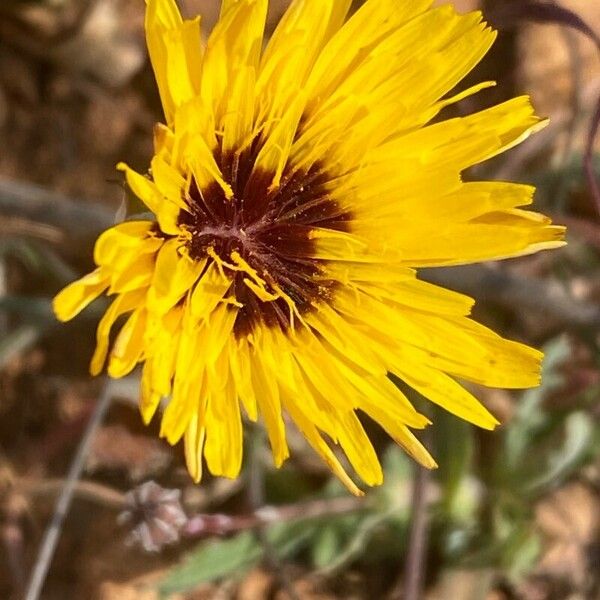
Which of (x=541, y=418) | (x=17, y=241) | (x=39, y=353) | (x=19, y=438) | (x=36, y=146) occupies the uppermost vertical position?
(x=36, y=146)

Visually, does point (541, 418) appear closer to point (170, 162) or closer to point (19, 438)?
point (19, 438)

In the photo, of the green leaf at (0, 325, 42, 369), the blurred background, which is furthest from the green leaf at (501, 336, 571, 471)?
the green leaf at (0, 325, 42, 369)

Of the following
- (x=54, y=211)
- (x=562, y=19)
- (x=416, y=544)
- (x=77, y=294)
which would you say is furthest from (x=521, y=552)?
(x=77, y=294)

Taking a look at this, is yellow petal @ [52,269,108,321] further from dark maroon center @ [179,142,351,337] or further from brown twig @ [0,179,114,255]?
brown twig @ [0,179,114,255]

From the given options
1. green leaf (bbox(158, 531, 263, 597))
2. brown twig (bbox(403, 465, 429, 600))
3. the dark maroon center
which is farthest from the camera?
green leaf (bbox(158, 531, 263, 597))

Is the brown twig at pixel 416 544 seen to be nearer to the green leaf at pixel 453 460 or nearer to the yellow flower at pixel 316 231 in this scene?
the green leaf at pixel 453 460

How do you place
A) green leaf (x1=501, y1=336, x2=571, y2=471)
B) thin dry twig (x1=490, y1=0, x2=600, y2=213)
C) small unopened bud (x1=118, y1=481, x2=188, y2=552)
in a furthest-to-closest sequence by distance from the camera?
green leaf (x1=501, y1=336, x2=571, y2=471), thin dry twig (x1=490, y1=0, x2=600, y2=213), small unopened bud (x1=118, y1=481, x2=188, y2=552)

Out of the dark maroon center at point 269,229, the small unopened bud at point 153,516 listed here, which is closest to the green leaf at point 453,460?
the small unopened bud at point 153,516

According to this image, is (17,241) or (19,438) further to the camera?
(19,438)

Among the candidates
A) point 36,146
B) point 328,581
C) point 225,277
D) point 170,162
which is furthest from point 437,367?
point 36,146
